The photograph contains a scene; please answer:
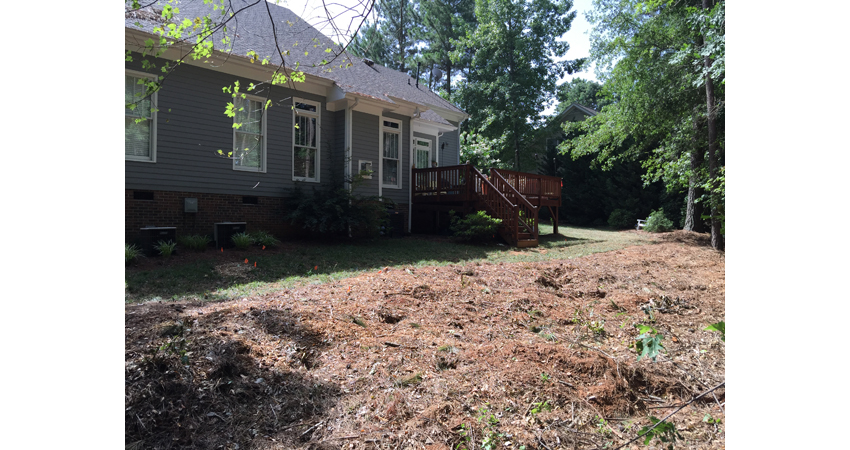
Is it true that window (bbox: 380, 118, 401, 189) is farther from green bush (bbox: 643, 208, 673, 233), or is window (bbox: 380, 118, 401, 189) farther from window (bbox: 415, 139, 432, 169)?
green bush (bbox: 643, 208, 673, 233)

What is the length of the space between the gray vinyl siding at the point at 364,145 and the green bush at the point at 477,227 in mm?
2423

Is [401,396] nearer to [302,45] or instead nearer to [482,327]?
[482,327]

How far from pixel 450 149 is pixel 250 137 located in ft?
32.2

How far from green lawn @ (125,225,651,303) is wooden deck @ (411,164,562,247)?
648 millimetres

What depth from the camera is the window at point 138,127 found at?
8.26 m

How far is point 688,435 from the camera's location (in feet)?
8.77

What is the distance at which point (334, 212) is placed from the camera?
9938 mm

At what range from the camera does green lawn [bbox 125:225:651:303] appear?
5926 millimetres

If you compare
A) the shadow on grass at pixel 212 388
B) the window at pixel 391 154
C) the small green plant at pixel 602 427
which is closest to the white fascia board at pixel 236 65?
the window at pixel 391 154

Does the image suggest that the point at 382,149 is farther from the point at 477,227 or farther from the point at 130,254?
the point at 130,254

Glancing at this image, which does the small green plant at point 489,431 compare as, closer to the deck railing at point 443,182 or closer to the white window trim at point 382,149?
the deck railing at point 443,182

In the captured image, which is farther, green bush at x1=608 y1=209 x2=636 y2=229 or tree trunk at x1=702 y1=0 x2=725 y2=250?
green bush at x1=608 y1=209 x2=636 y2=229

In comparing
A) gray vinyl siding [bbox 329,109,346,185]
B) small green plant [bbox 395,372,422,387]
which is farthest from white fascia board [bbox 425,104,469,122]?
small green plant [bbox 395,372,422,387]

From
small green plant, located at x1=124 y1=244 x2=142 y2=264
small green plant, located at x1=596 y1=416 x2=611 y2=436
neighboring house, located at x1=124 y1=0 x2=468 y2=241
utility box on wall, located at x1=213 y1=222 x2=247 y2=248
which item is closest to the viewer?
small green plant, located at x1=596 y1=416 x2=611 y2=436
